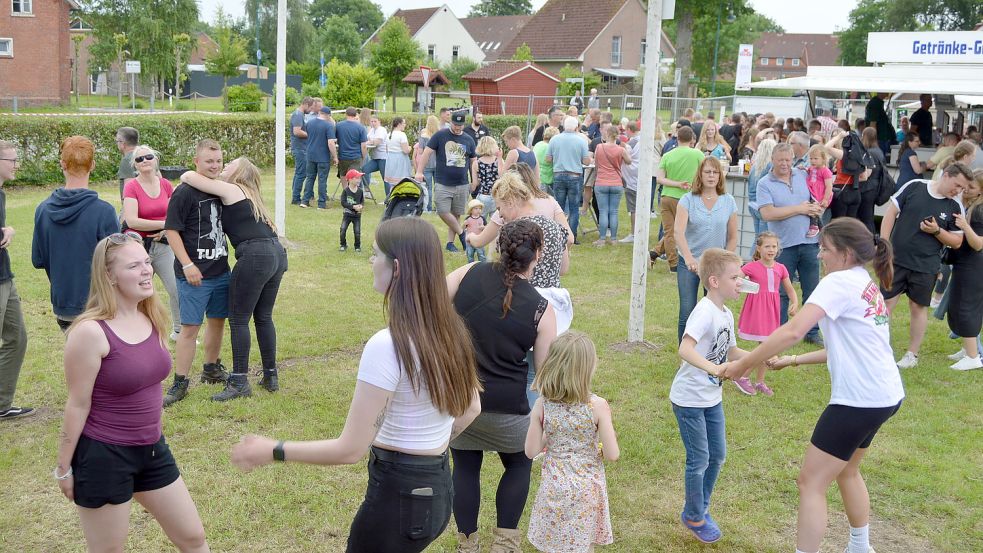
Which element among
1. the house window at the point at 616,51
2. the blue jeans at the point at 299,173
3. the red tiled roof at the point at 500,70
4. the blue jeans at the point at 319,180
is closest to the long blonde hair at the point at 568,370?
the blue jeans at the point at 319,180

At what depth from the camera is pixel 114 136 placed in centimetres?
1848

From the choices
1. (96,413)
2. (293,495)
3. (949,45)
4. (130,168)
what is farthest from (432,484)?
(949,45)

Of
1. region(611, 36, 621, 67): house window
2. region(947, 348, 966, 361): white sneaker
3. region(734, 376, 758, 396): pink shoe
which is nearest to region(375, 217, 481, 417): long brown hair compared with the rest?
region(734, 376, 758, 396): pink shoe

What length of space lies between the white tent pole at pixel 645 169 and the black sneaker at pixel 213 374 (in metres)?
3.70

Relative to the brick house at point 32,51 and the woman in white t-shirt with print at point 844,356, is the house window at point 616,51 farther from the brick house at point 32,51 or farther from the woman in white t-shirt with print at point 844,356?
the woman in white t-shirt with print at point 844,356

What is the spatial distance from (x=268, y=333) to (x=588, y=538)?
363cm

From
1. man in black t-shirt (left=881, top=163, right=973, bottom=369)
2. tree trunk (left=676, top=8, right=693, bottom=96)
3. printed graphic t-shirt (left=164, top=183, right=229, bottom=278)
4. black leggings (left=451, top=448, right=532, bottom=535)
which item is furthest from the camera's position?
tree trunk (left=676, top=8, right=693, bottom=96)

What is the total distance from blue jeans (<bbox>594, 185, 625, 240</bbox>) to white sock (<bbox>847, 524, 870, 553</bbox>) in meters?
8.62

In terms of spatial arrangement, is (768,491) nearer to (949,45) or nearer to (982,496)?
(982,496)

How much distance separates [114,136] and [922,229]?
53.9 ft

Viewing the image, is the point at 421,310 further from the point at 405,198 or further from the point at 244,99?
the point at 244,99

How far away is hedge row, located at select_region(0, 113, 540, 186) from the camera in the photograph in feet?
55.4

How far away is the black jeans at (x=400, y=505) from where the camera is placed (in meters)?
2.81

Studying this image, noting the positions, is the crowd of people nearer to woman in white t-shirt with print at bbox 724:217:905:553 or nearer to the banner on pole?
woman in white t-shirt with print at bbox 724:217:905:553
